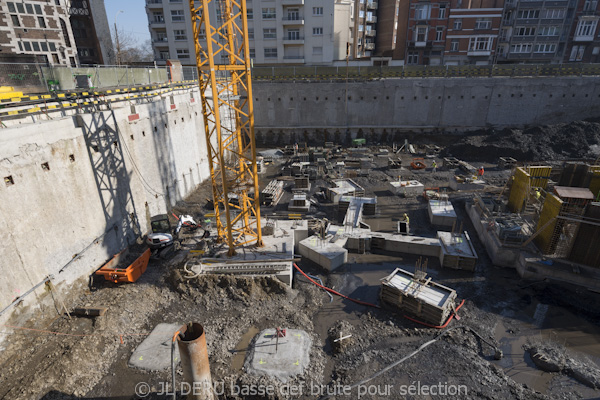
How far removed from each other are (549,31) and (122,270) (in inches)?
2259

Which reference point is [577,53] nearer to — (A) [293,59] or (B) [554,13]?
(B) [554,13]

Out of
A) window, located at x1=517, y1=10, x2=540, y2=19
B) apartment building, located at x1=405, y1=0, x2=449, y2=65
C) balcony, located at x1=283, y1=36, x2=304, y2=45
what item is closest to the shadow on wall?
balcony, located at x1=283, y1=36, x2=304, y2=45

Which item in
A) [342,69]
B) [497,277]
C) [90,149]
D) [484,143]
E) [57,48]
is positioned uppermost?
[57,48]

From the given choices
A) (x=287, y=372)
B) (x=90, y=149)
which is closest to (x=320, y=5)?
(x=90, y=149)

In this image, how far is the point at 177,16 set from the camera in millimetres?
42750

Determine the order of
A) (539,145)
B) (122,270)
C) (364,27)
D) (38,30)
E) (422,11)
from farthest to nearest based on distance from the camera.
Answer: (364,27)
(422,11)
(38,30)
(539,145)
(122,270)

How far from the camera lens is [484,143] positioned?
3062cm

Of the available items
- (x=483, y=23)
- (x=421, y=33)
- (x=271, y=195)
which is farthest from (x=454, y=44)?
(x=271, y=195)

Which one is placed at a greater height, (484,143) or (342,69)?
(342,69)

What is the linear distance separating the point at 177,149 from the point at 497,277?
1951 centimetres

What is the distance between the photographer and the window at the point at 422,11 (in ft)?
141

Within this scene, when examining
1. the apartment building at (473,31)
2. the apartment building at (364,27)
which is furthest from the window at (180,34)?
the apartment building at (473,31)

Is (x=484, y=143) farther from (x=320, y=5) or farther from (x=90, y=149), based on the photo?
(x=90, y=149)

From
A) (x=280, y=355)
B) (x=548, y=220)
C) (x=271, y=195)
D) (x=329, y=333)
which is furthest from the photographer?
(x=271, y=195)
